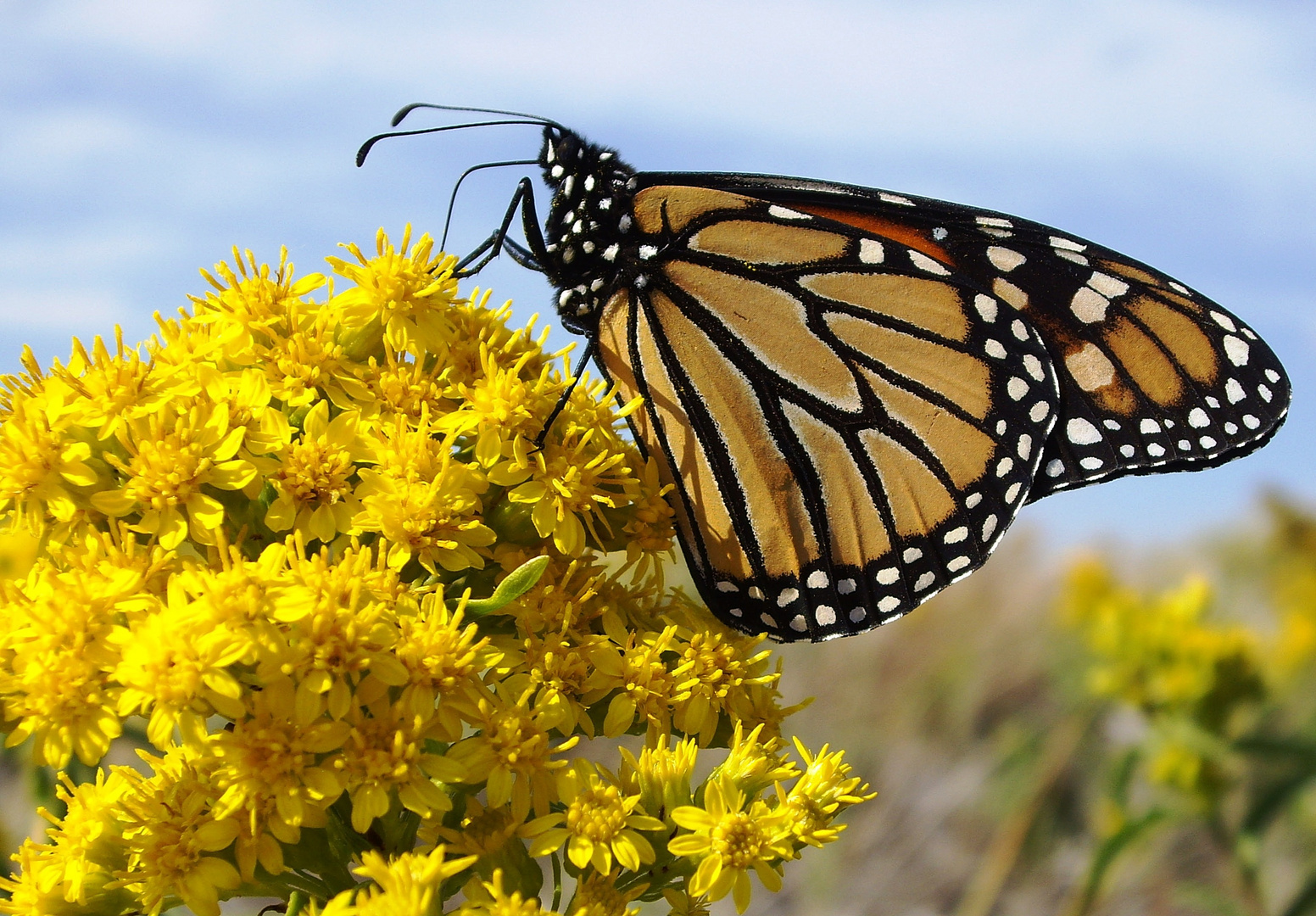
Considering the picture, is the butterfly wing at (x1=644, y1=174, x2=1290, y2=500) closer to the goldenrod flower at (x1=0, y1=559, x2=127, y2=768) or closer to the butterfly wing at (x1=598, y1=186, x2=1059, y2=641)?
the butterfly wing at (x1=598, y1=186, x2=1059, y2=641)

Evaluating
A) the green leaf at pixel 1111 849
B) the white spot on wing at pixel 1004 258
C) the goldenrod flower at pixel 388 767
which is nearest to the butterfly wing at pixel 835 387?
the white spot on wing at pixel 1004 258

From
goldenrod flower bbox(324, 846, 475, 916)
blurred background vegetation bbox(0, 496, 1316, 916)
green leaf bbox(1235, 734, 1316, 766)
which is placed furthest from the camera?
blurred background vegetation bbox(0, 496, 1316, 916)

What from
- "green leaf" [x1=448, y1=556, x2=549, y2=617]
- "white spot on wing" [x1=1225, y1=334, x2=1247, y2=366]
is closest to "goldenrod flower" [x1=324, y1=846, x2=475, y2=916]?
"green leaf" [x1=448, y1=556, x2=549, y2=617]

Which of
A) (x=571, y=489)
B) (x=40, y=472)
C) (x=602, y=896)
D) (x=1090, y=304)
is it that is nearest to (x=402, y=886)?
(x=602, y=896)

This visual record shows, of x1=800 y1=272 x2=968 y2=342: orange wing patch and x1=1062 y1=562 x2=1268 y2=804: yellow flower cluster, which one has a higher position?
x1=800 y1=272 x2=968 y2=342: orange wing patch

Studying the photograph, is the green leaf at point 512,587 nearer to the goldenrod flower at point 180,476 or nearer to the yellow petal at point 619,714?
the yellow petal at point 619,714

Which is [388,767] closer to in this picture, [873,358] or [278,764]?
[278,764]
